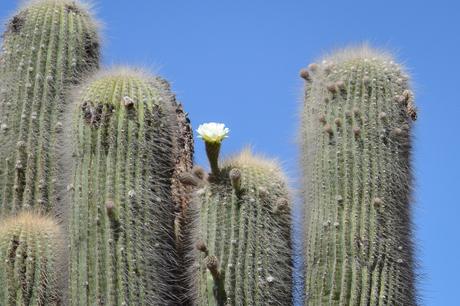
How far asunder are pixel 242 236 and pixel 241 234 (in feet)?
0.04

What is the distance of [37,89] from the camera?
22.3 ft

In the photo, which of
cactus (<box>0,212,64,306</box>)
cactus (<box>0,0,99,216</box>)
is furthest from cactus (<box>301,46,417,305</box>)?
cactus (<box>0,0,99,216</box>)

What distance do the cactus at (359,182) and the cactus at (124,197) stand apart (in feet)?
3.02

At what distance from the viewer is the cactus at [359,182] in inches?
231

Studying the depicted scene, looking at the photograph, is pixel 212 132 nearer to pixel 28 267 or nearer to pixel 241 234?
pixel 241 234

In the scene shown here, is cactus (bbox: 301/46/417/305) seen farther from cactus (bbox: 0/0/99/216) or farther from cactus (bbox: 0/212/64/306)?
cactus (bbox: 0/0/99/216)

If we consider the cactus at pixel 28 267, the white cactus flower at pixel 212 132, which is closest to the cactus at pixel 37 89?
the cactus at pixel 28 267

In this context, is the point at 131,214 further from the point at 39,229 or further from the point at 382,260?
the point at 382,260

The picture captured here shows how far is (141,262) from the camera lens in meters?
5.68

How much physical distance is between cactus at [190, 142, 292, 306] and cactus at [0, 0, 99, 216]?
48.1 inches

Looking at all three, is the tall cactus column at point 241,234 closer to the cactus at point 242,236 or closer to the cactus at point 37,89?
the cactus at point 242,236

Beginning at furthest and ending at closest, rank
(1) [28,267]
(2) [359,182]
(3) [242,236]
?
(2) [359,182], (1) [28,267], (3) [242,236]

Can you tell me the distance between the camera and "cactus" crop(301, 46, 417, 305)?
586 cm

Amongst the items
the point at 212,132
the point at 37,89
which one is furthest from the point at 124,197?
the point at 37,89
